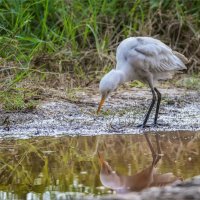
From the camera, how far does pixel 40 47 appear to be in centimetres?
1000

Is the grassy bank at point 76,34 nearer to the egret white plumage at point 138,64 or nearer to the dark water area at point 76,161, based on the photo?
the egret white plumage at point 138,64

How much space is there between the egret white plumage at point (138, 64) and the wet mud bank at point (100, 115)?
241 millimetres

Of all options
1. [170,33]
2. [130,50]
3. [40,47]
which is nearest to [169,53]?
[130,50]

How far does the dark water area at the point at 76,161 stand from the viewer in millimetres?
5555

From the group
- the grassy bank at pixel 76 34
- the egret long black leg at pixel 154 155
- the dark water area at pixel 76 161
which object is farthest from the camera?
the grassy bank at pixel 76 34

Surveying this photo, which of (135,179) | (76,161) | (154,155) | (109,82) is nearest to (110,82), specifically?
(109,82)

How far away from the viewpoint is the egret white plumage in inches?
309

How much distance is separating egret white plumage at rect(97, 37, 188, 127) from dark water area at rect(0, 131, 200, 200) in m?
0.58

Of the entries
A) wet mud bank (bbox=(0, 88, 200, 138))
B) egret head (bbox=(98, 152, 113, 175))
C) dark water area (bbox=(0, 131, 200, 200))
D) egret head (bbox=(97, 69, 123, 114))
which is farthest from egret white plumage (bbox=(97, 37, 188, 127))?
egret head (bbox=(98, 152, 113, 175))

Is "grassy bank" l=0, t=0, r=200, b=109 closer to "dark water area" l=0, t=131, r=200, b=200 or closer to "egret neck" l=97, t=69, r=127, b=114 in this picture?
"egret neck" l=97, t=69, r=127, b=114

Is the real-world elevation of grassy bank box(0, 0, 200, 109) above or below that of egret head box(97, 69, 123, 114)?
below

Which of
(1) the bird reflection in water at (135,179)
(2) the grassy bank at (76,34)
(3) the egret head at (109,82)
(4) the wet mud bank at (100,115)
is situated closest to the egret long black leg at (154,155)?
(1) the bird reflection in water at (135,179)

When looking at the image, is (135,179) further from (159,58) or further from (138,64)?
(159,58)

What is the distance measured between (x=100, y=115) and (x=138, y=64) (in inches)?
32.5
